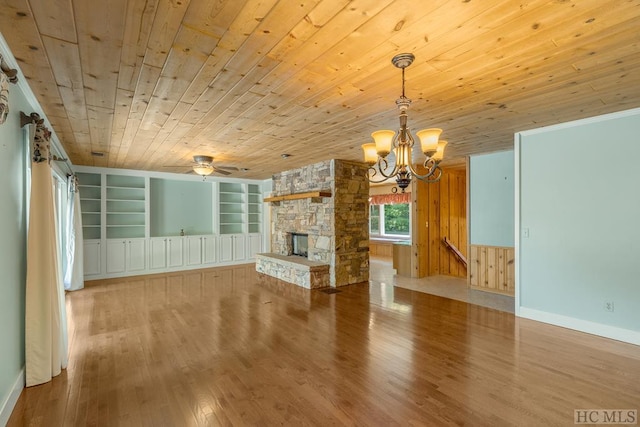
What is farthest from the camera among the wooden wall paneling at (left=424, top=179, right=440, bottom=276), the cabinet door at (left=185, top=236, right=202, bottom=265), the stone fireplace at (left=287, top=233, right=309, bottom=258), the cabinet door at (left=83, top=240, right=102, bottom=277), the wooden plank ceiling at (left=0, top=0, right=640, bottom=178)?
the cabinet door at (left=185, top=236, right=202, bottom=265)

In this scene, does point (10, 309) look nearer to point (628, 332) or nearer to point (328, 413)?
point (328, 413)

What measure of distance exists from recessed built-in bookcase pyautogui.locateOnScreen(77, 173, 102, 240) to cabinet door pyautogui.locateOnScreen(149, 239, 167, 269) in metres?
1.11

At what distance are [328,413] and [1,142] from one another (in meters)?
2.90

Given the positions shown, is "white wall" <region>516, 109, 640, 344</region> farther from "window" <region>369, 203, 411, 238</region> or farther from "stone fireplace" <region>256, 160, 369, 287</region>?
"window" <region>369, 203, 411, 238</region>

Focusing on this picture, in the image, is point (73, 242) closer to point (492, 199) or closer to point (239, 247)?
point (239, 247)

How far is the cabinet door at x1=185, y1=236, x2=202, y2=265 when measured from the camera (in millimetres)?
7922

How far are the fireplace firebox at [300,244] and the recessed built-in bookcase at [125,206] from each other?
3.76 meters

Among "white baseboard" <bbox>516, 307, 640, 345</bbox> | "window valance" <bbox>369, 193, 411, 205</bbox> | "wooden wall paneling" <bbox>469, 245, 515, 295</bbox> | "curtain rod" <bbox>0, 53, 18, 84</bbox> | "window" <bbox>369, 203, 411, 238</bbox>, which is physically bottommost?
"white baseboard" <bbox>516, 307, 640, 345</bbox>

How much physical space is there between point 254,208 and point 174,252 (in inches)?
102

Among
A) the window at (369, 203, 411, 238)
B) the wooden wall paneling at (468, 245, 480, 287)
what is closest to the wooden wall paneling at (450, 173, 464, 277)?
the wooden wall paneling at (468, 245, 480, 287)

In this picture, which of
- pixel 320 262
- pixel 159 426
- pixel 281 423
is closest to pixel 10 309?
pixel 159 426

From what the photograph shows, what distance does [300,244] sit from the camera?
278 inches

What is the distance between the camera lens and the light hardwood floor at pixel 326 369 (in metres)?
2.11

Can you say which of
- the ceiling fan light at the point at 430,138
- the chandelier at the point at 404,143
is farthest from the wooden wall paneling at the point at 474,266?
the ceiling fan light at the point at 430,138
